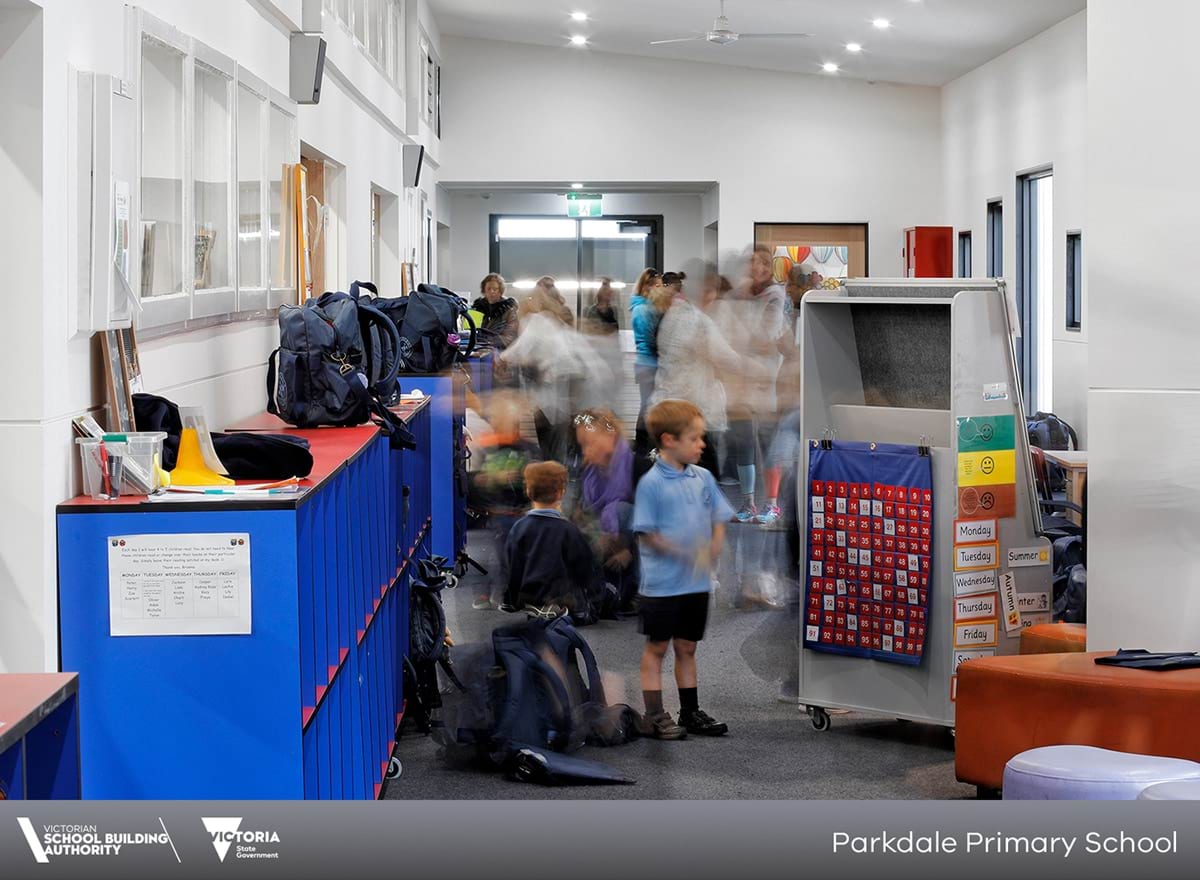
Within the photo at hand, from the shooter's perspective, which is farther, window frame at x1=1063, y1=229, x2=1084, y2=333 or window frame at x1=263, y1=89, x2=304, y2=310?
window frame at x1=1063, y1=229, x2=1084, y2=333

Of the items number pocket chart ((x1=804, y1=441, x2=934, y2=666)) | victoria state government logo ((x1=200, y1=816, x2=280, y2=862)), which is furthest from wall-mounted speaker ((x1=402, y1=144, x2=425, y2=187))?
victoria state government logo ((x1=200, y1=816, x2=280, y2=862))

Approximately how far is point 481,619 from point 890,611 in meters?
2.37

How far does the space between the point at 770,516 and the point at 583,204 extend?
1151 cm

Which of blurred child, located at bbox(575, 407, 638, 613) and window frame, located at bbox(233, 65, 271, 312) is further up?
window frame, located at bbox(233, 65, 271, 312)

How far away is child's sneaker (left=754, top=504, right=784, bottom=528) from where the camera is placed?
662 centimetres

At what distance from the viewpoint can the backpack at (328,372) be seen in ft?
15.1

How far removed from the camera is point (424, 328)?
7.45m

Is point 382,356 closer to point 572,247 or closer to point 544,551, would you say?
point 544,551

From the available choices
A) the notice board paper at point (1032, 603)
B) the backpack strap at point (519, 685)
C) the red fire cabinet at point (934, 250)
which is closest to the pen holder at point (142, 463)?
the backpack strap at point (519, 685)

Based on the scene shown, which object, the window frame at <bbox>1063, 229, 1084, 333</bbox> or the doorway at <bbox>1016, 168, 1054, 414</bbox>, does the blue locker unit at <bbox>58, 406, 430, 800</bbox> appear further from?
the doorway at <bbox>1016, 168, 1054, 414</bbox>

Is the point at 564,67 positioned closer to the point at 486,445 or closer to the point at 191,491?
the point at 486,445

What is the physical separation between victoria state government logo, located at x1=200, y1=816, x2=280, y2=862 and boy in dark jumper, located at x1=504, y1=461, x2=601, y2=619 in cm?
386

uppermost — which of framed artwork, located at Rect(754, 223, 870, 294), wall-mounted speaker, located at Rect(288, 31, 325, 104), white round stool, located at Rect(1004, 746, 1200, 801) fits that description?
framed artwork, located at Rect(754, 223, 870, 294)

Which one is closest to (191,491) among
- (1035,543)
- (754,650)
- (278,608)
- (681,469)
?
(278,608)
